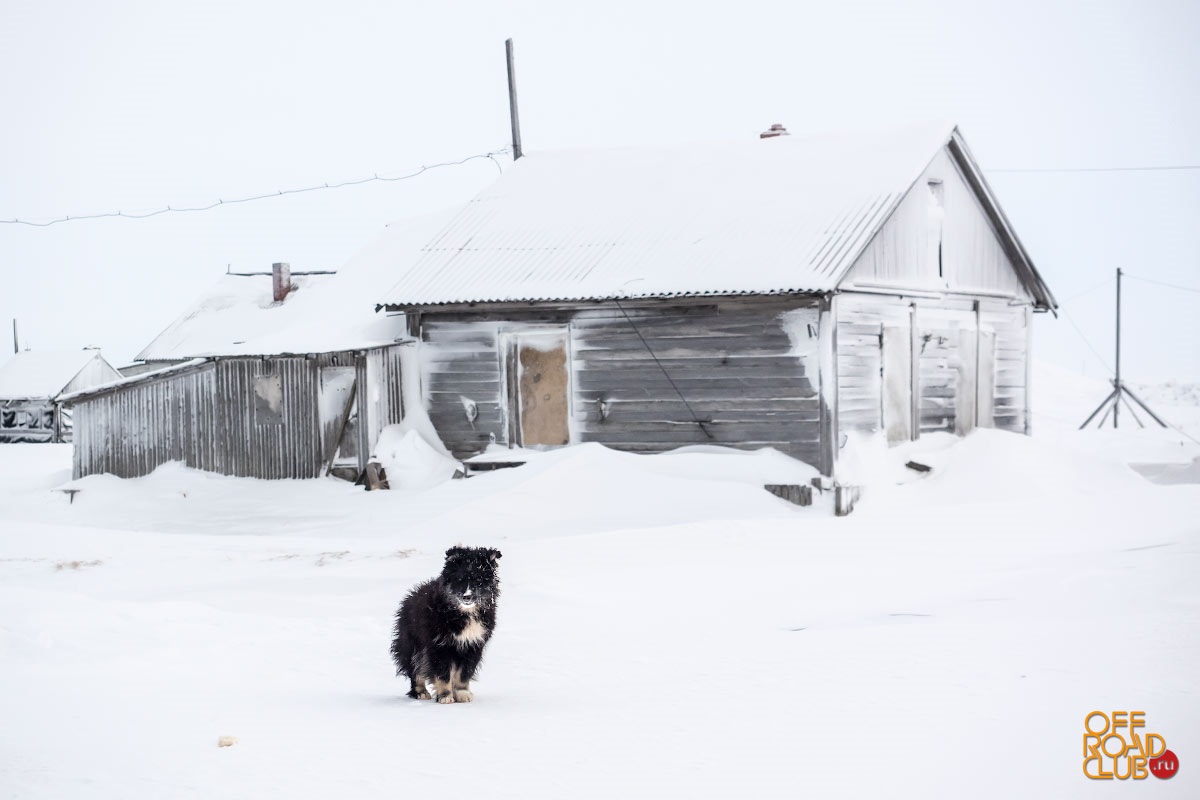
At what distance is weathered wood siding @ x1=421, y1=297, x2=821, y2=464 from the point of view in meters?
18.2

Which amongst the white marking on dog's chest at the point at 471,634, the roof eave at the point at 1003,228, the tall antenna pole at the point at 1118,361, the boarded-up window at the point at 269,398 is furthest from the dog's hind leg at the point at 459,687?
the tall antenna pole at the point at 1118,361

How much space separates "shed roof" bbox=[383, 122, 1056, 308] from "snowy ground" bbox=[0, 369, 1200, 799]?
2.78 metres

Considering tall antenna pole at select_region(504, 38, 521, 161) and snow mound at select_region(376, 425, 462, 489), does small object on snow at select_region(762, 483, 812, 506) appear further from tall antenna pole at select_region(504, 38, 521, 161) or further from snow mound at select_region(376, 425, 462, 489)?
tall antenna pole at select_region(504, 38, 521, 161)

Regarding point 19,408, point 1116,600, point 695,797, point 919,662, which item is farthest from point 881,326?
point 19,408

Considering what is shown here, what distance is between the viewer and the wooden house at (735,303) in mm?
18344

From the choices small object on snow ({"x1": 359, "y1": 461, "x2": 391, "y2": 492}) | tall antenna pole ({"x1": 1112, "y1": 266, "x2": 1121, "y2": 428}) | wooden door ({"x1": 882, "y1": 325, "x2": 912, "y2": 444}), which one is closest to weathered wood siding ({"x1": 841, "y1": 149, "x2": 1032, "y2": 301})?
wooden door ({"x1": 882, "y1": 325, "x2": 912, "y2": 444})

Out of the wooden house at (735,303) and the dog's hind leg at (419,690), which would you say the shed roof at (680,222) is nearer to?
the wooden house at (735,303)

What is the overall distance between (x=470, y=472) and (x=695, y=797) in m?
14.9

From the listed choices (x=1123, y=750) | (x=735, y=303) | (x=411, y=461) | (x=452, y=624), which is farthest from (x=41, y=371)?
(x=1123, y=750)

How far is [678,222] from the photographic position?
20750 millimetres

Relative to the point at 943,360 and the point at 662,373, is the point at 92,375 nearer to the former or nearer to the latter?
the point at 662,373

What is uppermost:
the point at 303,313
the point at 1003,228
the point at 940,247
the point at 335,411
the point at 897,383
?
the point at 1003,228

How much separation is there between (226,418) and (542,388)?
5.56m

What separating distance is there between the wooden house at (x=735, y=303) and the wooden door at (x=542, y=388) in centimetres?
3
